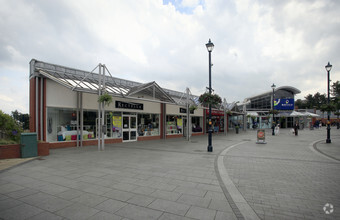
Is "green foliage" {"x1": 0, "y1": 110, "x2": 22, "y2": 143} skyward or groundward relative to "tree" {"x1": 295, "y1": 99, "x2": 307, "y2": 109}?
groundward

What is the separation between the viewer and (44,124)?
10461 millimetres

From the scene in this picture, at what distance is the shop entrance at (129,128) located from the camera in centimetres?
1445

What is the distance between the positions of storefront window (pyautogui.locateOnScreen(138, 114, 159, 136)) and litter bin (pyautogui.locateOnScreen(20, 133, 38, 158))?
27.7 ft

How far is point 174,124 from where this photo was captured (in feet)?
64.4

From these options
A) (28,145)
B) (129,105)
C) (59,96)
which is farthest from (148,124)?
(28,145)

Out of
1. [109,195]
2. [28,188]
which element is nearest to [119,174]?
[109,195]

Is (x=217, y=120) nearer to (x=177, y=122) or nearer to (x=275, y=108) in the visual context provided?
(x=177, y=122)

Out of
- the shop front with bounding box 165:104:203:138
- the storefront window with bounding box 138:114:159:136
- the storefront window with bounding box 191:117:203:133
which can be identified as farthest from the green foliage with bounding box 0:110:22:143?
the storefront window with bounding box 191:117:203:133

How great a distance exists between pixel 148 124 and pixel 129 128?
2373 mm

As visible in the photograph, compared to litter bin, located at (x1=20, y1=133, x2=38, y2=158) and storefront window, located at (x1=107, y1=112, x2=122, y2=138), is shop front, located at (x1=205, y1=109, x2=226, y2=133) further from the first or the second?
litter bin, located at (x1=20, y1=133, x2=38, y2=158)

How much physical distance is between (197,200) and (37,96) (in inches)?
422

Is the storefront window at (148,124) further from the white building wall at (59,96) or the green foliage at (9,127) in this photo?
the green foliage at (9,127)

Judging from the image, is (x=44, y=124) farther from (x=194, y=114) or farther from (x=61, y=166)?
(x=194, y=114)

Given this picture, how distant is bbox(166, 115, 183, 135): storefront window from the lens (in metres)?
18.9
